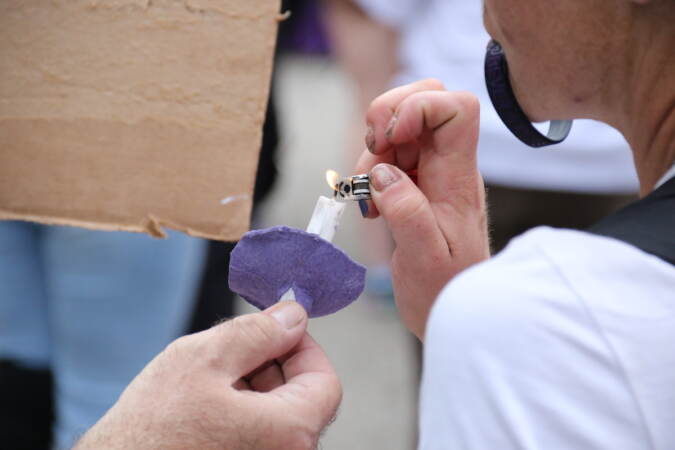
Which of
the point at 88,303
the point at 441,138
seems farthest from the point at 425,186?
the point at 88,303

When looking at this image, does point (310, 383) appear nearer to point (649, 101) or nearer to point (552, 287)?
point (552, 287)

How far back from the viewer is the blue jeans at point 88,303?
66.2 inches

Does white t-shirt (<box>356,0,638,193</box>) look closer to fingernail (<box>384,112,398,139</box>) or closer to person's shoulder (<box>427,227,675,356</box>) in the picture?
fingernail (<box>384,112,398,139</box>)

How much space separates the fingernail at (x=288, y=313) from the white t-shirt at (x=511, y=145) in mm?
1045

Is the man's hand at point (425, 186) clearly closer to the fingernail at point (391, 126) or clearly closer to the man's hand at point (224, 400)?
the fingernail at point (391, 126)

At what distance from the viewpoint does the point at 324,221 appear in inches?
32.0

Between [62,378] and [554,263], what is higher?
[554,263]

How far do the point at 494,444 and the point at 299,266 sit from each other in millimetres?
267

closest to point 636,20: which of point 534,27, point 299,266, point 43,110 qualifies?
point 534,27

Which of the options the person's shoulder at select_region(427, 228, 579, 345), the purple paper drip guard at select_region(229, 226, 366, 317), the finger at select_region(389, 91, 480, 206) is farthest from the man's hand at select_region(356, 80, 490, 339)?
the person's shoulder at select_region(427, 228, 579, 345)

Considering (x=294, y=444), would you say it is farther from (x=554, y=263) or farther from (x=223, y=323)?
(x=554, y=263)

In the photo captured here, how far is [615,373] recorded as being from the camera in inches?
24.8

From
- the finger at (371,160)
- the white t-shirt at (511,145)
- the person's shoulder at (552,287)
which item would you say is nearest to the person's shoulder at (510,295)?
the person's shoulder at (552,287)

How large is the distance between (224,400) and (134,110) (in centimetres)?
37
